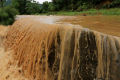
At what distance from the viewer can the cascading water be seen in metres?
2.48

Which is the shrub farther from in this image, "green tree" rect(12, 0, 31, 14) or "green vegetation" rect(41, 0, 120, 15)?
"green tree" rect(12, 0, 31, 14)

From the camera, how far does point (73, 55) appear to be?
2.89 metres

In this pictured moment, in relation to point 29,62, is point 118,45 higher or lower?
higher

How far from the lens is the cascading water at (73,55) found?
2.48m

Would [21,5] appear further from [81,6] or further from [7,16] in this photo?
[7,16]

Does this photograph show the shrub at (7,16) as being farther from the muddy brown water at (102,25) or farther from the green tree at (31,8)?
the green tree at (31,8)

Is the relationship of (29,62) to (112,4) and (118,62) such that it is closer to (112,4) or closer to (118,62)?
(118,62)

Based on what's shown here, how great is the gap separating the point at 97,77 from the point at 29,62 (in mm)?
2136

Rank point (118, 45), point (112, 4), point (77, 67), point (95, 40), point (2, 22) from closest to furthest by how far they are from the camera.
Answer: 1. point (118, 45)
2. point (95, 40)
3. point (77, 67)
4. point (2, 22)
5. point (112, 4)

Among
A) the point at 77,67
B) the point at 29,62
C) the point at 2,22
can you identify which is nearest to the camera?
the point at 77,67

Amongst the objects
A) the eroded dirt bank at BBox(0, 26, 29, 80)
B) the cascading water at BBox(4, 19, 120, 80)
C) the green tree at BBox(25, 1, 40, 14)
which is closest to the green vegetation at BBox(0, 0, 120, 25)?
the green tree at BBox(25, 1, 40, 14)

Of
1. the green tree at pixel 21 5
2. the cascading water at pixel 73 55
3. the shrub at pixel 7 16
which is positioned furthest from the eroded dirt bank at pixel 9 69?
the green tree at pixel 21 5

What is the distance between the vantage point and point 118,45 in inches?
93.7

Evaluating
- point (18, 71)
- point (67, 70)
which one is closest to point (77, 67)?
point (67, 70)
